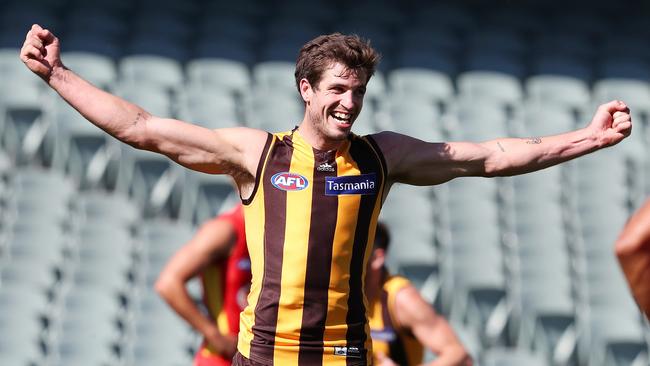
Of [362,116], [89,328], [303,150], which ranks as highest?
[362,116]

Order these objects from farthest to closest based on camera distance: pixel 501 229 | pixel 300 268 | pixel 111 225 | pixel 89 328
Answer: pixel 501 229 < pixel 111 225 < pixel 89 328 < pixel 300 268

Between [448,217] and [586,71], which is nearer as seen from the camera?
[448,217]

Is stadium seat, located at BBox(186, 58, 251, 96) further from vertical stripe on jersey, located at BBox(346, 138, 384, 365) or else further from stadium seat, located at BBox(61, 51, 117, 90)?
vertical stripe on jersey, located at BBox(346, 138, 384, 365)

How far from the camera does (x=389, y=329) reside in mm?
5926

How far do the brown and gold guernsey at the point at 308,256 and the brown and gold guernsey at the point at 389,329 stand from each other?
156 centimetres

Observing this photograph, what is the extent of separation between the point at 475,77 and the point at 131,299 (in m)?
A: 4.05

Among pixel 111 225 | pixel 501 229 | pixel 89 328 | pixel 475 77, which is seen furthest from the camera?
pixel 475 77

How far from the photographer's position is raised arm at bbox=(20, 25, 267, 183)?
423cm

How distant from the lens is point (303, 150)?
4.36 metres

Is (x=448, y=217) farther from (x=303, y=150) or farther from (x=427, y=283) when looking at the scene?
(x=303, y=150)

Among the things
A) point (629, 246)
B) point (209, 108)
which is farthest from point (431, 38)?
point (629, 246)

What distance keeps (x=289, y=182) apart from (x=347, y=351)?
24.6 inches

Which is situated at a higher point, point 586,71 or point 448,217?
point 586,71

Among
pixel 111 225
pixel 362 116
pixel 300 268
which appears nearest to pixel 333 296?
pixel 300 268
